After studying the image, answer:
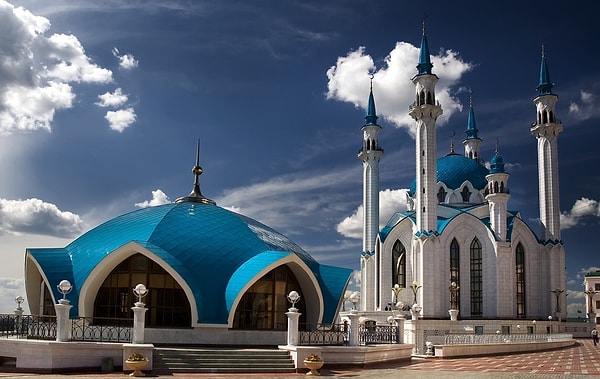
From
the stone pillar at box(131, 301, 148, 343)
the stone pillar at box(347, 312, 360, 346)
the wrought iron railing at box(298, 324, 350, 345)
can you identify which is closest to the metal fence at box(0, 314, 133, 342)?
the stone pillar at box(131, 301, 148, 343)

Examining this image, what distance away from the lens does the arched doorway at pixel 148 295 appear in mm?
22844

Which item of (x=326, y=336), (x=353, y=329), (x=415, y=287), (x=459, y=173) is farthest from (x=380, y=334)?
(x=459, y=173)

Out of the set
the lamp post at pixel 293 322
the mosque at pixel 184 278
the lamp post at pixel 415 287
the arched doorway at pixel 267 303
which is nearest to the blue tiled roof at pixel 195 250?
the mosque at pixel 184 278

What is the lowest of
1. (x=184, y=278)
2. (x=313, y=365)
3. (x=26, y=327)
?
(x=313, y=365)

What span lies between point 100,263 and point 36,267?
4.21 meters

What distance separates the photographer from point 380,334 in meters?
25.4

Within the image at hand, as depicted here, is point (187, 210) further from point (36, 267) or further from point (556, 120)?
point (556, 120)

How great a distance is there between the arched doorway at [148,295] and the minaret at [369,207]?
32148mm

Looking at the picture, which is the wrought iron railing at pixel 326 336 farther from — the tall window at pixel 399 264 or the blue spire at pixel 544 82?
the blue spire at pixel 544 82

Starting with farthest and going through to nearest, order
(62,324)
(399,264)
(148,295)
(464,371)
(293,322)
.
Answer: (399,264), (148,295), (464,371), (293,322), (62,324)

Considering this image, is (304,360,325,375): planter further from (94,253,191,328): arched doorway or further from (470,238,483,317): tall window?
(470,238,483,317): tall window

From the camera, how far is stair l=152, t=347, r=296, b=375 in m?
18.6

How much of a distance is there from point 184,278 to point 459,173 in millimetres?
39628

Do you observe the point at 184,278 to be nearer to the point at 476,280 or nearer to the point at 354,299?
the point at 354,299
